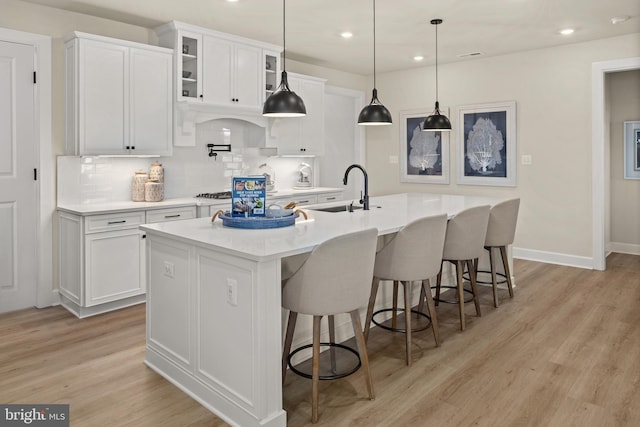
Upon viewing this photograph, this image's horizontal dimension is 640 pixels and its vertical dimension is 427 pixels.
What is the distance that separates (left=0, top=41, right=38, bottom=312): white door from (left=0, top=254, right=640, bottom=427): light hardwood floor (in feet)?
0.90

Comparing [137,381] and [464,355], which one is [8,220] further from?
[464,355]

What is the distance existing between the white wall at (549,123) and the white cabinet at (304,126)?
179 cm

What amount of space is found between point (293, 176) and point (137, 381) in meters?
3.94

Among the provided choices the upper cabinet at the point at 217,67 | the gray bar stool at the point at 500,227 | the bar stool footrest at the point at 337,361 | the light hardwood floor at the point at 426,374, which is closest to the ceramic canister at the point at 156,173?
the upper cabinet at the point at 217,67

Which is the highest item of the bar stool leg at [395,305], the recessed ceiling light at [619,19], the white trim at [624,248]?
the recessed ceiling light at [619,19]

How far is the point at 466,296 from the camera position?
4.20m

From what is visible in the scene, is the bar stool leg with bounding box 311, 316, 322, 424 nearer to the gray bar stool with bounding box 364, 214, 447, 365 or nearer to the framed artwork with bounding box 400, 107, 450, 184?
the gray bar stool with bounding box 364, 214, 447, 365

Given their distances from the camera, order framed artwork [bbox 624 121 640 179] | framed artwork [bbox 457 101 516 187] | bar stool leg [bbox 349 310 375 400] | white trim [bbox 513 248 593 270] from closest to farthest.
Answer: bar stool leg [bbox 349 310 375 400], white trim [bbox 513 248 593 270], framed artwork [bbox 457 101 516 187], framed artwork [bbox 624 121 640 179]

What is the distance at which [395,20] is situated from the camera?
4.39 m

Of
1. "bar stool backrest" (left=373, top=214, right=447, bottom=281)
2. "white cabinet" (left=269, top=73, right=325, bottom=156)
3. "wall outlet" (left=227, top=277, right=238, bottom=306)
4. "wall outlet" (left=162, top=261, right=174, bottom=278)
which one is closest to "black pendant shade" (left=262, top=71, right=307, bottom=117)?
"bar stool backrest" (left=373, top=214, right=447, bottom=281)

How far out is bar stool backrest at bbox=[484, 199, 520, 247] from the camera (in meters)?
3.82

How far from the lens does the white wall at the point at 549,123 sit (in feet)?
17.2

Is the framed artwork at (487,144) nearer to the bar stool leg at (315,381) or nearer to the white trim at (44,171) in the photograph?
the bar stool leg at (315,381)

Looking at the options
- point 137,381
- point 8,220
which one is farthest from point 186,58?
point 137,381
